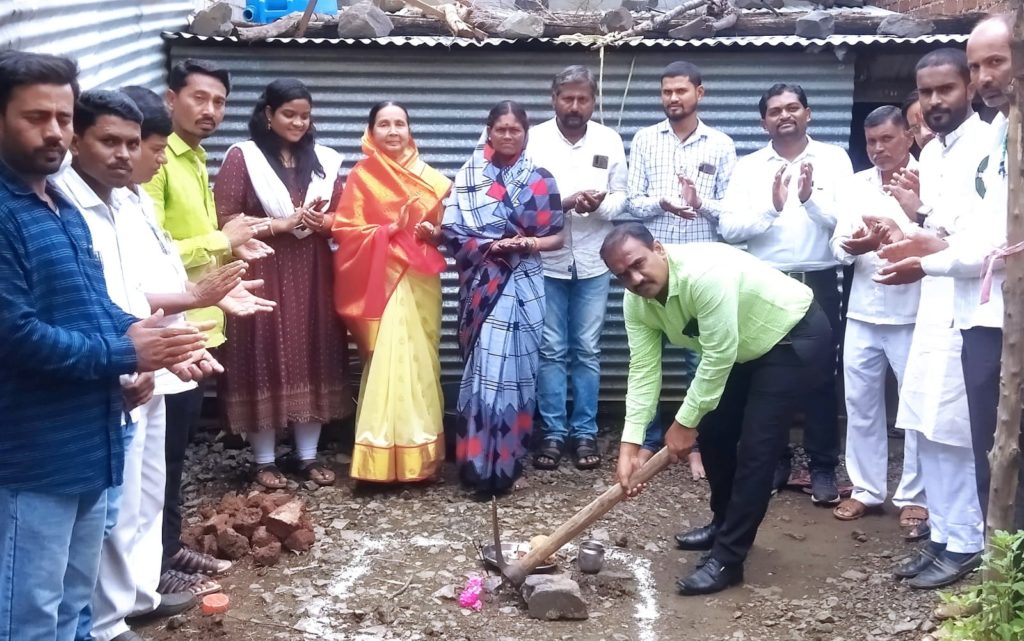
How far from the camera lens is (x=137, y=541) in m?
3.60

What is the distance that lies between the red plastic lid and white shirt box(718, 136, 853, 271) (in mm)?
3046

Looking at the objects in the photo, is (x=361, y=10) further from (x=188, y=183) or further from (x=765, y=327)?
(x=765, y=327)

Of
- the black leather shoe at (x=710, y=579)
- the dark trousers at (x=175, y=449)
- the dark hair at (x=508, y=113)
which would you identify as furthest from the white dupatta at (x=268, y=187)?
the black leather shoe at (x=710, y=579)

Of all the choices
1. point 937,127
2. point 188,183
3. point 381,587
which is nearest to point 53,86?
point 188,183

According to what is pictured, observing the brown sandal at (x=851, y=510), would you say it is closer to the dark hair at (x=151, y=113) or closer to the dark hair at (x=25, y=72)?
the dark hair at (x=151, y=113)

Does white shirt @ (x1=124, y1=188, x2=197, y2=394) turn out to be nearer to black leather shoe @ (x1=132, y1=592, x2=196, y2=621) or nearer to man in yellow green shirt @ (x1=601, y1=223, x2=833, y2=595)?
black leather shoe @ (x1=132, y1=592, x2=196, y2=621)

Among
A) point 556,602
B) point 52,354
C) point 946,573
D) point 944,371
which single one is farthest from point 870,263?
point 52,354

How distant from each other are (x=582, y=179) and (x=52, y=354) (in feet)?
11.5

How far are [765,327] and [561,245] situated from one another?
5.12ft

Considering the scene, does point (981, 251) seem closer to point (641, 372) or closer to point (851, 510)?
point (641, 372)

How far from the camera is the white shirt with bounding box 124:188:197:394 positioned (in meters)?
3.44

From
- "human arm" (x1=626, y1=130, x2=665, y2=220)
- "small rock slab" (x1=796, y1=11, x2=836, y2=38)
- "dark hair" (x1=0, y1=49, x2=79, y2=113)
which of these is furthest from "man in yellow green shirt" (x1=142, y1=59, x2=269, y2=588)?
"small rock slab" (x1=796, y1=11, x2=836, y2=38)

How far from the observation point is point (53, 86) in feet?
8.13

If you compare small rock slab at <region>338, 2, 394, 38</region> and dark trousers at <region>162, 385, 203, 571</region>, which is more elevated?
small rock slab at <region>338, 2, 394, 38</region>
